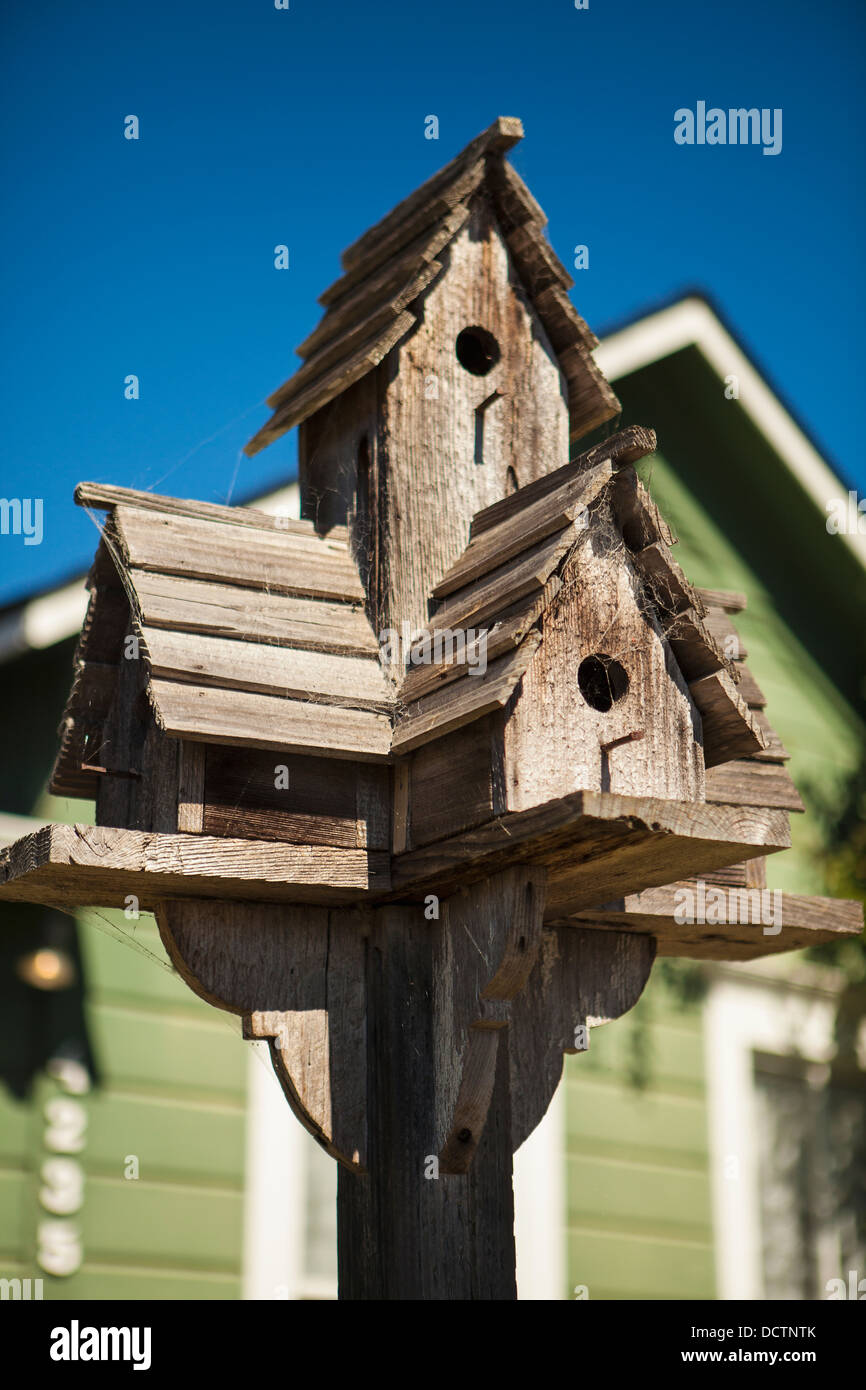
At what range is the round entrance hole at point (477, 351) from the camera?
4.17 meters

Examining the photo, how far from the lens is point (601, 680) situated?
11.5 ft

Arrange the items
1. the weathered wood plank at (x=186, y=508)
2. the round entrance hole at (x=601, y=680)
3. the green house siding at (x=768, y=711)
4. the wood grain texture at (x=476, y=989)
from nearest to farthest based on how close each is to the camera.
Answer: the wood grain texture at (x=476, y=989), the round entrance hole at (x=601, y=680), the weathered wood plank at (x=186, y=508), the green house siding at (x=768, y=711)

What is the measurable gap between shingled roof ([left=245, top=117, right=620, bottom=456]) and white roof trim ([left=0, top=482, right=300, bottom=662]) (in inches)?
48.2

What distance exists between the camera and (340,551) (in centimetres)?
386

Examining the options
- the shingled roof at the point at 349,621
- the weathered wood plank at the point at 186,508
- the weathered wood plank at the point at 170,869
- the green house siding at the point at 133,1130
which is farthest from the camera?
the green house siding at the point at 133,1130

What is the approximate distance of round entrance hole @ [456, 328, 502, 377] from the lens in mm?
4168

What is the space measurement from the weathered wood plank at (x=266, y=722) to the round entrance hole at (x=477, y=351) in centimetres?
122

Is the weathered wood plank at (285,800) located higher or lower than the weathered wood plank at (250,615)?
lower

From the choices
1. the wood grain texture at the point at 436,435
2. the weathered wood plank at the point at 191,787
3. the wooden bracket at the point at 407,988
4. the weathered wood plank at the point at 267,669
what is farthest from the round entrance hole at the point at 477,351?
the wooden bracket at the point at 407,988

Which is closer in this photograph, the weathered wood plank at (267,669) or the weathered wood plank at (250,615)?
the weathered wood plank at (267,669)

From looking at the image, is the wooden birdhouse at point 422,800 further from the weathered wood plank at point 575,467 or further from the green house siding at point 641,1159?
the green house siding at point 641,1159

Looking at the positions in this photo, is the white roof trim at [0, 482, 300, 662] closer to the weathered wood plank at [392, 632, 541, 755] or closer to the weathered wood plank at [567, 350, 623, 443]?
the weathered wood plank at [567, 350, 623, 443]

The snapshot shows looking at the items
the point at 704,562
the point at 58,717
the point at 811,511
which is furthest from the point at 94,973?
the point at 811,511
